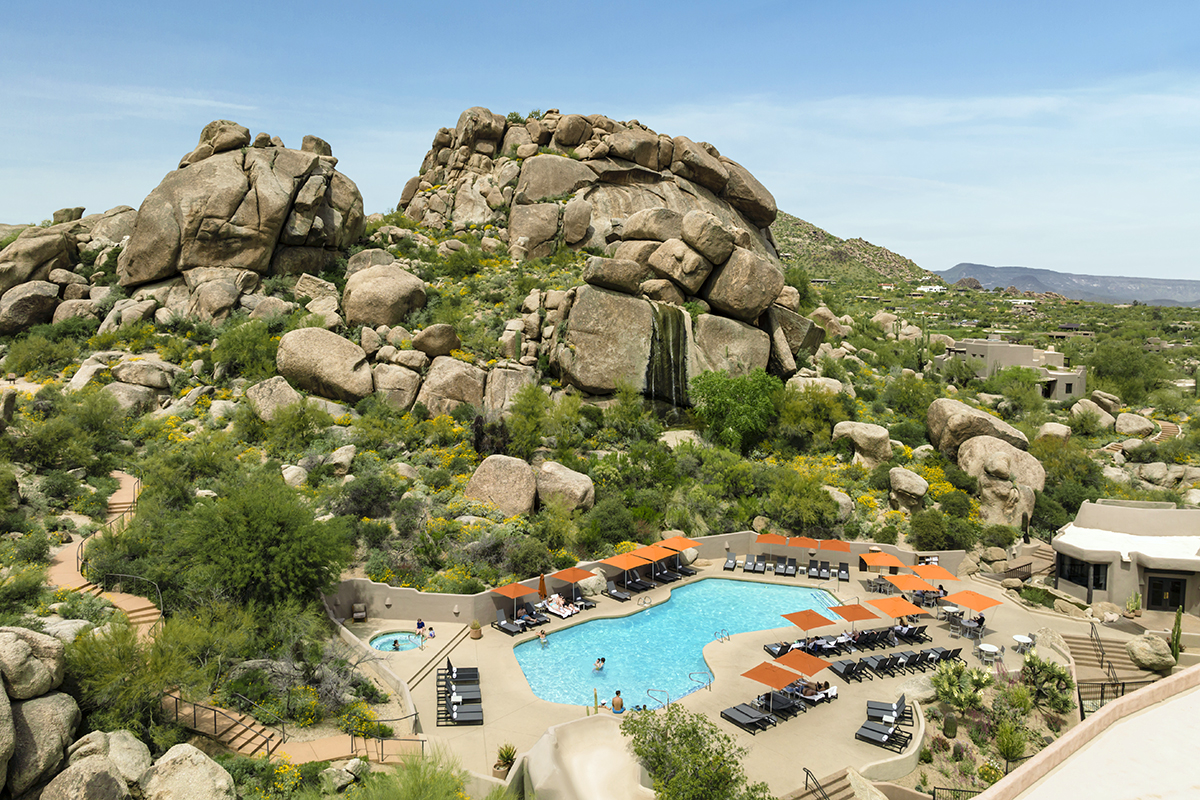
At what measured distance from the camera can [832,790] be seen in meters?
15.6

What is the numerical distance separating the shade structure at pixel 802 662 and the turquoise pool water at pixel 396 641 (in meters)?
12.0

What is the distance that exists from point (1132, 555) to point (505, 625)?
23654 millimetres

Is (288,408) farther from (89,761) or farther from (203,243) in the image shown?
(89,761)

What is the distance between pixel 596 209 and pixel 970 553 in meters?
37.9

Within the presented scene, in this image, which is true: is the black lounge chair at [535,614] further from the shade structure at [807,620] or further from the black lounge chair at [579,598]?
the shade structure at [807,620]

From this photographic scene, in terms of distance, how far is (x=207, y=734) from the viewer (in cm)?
1589

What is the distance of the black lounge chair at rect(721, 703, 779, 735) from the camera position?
18.1 metres

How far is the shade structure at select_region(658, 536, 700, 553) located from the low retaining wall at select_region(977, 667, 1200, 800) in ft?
50.0

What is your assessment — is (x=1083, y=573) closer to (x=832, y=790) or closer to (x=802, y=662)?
(x=802, y=662)

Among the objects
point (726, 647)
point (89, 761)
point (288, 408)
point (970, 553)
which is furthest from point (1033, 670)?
point (288, 408)

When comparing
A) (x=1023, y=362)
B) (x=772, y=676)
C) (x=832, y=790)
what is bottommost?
(x=832, y=790)

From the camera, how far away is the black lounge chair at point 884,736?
17.2 metres

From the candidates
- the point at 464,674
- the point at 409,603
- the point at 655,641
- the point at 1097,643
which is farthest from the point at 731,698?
the point at 1097,643

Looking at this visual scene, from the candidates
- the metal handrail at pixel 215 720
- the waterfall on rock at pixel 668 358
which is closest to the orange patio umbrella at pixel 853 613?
the metal handrail at pixel 215 720
